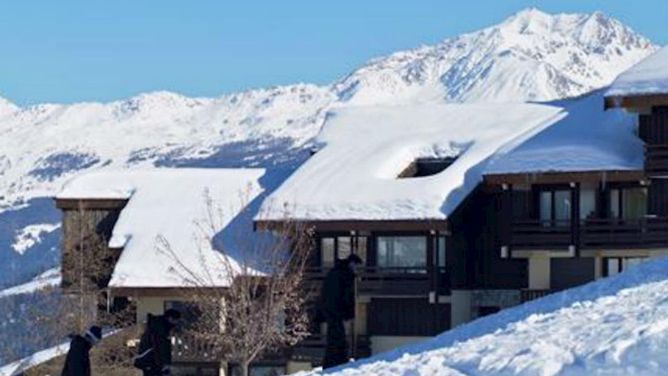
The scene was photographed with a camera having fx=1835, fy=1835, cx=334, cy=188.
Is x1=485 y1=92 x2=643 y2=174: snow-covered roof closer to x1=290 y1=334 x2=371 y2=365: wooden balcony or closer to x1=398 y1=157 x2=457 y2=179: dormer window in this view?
x1=398 y1=157 x2=457 y2=179: dormer window

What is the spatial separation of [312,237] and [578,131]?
718cm

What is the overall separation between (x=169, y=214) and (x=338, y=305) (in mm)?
25138

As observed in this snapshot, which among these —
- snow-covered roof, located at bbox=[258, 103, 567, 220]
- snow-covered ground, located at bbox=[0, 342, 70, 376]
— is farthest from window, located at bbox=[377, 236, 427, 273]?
snow-covered ground, located at bbox=[0, 342, 70, 376]

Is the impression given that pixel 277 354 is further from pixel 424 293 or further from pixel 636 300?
pixel 636 300

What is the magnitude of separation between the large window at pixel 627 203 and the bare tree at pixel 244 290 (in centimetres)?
752

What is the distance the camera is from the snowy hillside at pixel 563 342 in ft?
55.4

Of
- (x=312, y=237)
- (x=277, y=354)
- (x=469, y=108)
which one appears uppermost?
(x=469, y=108)

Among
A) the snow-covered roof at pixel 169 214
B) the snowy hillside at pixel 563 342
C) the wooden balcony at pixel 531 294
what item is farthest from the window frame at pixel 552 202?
the snowy hillside at pixel 563 342

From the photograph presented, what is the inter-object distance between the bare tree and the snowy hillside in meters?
18.0

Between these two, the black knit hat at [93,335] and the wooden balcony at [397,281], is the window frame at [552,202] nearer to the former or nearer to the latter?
the wooden balcony at [397,281]

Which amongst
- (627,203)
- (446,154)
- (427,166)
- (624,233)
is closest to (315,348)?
(427,166)

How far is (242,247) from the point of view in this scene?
4716 cm

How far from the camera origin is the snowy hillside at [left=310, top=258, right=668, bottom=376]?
16891mm

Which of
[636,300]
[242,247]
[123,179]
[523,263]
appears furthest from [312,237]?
[636,300]
